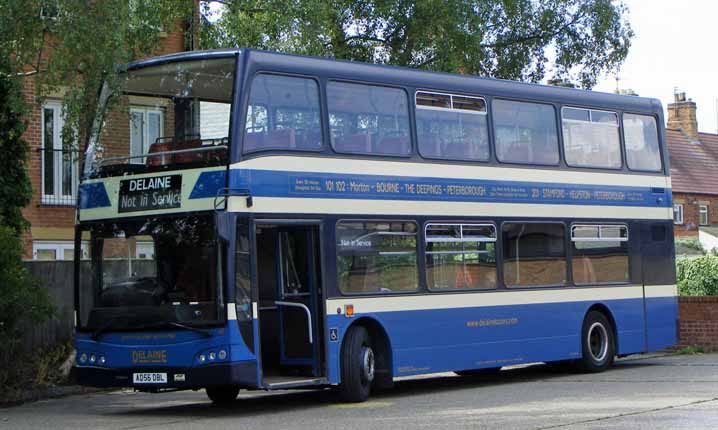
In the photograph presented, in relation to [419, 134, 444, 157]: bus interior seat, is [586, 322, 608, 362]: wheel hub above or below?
below

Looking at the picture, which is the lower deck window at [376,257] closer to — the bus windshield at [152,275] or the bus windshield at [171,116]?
the bus windshield at [152,275]

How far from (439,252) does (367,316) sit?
1.78 m

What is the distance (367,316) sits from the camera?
1662 cm

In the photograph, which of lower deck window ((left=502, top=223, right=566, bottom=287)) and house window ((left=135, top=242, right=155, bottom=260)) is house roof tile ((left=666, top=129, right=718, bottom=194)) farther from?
house window ((left=135, top=242, right=155, bottom=260))

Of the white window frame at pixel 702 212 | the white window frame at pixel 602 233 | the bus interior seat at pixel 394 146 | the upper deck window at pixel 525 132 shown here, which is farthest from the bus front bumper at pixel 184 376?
the white window frame at pixel 702 212

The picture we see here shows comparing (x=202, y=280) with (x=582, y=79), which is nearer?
(x=202, y=280)

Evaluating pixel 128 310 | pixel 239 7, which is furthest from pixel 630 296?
pixel 128 310

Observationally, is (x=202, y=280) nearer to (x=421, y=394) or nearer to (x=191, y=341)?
(x=191, y=341)

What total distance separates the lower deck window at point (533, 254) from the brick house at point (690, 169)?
4353cm

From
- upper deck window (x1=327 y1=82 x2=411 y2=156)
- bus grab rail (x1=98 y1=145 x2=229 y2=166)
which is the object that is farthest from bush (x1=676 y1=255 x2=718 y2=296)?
bus grab rail (x1=98 y1=145 x2=229 y2=166)

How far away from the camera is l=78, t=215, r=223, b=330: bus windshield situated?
14953mm

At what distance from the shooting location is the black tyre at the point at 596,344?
20562 millimetres

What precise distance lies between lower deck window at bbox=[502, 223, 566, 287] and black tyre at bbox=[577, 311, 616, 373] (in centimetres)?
103

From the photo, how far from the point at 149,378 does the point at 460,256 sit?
5.12 meters
